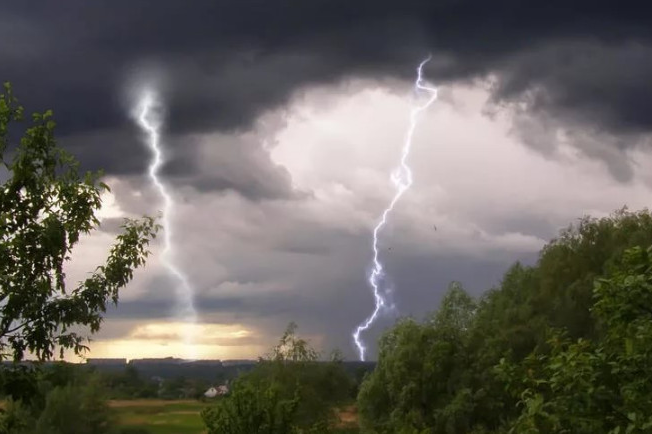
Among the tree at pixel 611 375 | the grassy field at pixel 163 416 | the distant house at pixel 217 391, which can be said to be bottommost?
the grassy field at pixel 163 416

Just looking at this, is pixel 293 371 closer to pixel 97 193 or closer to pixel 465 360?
pixel 465 360

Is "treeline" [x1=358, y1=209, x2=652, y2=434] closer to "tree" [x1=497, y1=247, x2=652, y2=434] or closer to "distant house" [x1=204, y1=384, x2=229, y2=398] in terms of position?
"distant house" [x1=204, y1=384, x2=229, y2=398]

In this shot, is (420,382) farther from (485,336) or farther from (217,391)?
(217,391)

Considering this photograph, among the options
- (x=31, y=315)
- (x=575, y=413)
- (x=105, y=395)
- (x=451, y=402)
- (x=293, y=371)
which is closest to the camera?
(x=575, y=413)

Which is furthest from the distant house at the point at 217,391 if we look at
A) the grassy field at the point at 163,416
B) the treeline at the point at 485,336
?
the treeline at the point at 485,336

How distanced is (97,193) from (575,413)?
24.2 ft

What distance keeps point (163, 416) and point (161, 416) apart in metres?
0.13

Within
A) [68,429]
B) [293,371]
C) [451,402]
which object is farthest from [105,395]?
[451,402]

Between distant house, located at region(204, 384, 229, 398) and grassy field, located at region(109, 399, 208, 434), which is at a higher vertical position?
distant house, located at region(204, 384, 229, 398)

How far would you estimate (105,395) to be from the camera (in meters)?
69.4

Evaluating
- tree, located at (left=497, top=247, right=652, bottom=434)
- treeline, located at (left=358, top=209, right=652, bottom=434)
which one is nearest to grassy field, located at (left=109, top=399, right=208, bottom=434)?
treeline, located at (left=358, top=209, right=652, bottom=434)

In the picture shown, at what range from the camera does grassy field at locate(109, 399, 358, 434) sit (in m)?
53.6

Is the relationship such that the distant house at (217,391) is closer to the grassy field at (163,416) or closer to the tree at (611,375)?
the grassy field at (163,416)

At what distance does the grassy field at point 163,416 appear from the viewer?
53.6 m
